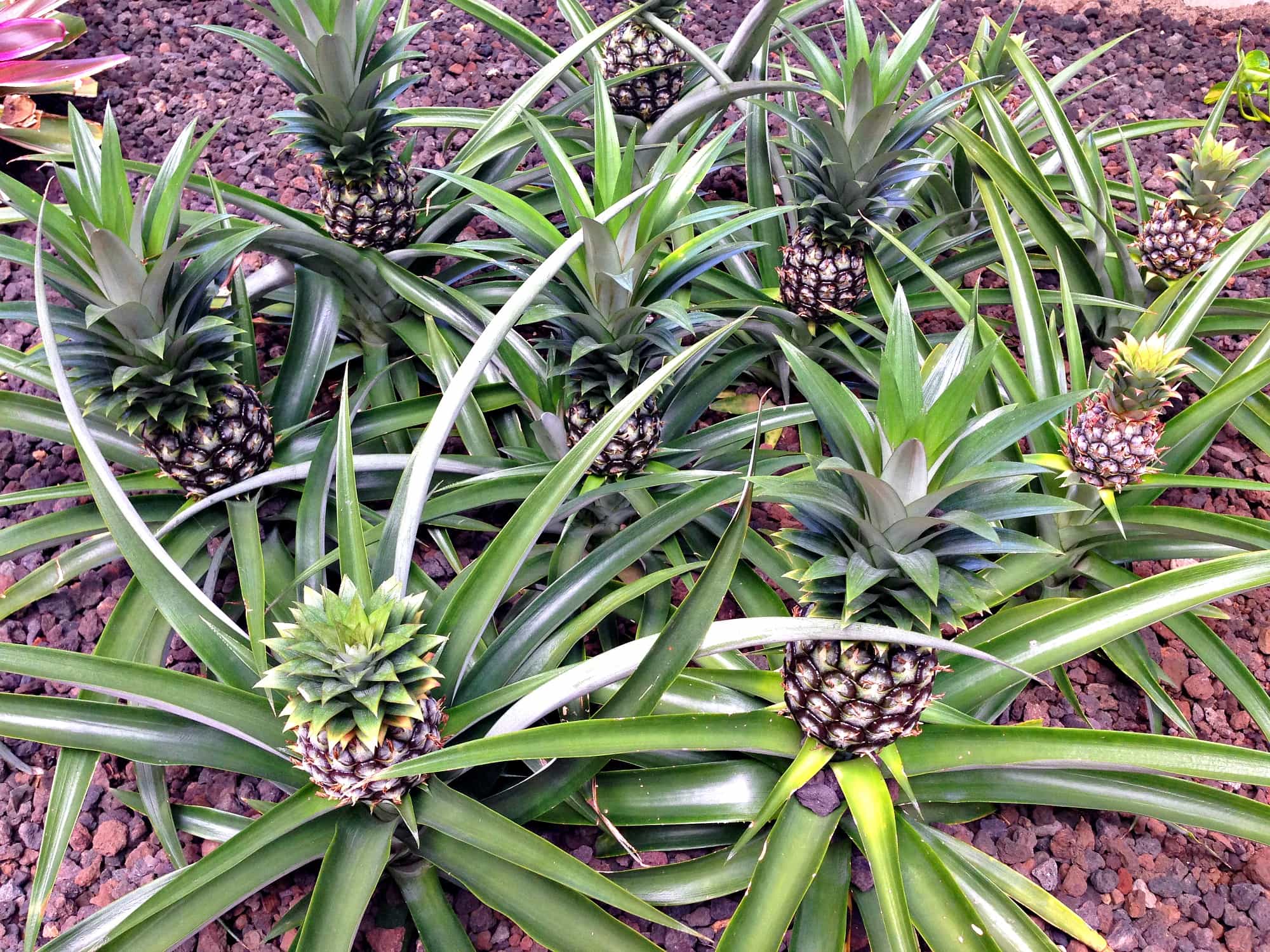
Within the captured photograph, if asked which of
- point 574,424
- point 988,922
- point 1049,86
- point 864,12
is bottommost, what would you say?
point 988,922

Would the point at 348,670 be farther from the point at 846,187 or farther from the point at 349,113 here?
the point at 846,187

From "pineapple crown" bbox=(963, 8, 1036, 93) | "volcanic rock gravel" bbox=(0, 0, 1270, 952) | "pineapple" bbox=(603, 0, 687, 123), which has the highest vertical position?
"pineapple" bbox=(603, 0, 687, 123)

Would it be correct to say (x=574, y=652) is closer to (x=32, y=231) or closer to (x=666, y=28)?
(x=666, y=28)

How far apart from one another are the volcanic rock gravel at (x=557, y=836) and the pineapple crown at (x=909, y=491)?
0.50 meters

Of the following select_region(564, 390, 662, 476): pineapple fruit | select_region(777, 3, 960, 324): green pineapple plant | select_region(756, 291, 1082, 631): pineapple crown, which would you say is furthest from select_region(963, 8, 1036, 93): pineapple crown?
select_region(756, 291, 1082, 631): pineapple crown

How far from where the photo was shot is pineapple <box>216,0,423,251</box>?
155 cm

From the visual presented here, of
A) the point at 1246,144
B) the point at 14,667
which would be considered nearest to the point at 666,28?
the point at 14,667

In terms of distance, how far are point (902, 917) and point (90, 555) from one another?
1458mm

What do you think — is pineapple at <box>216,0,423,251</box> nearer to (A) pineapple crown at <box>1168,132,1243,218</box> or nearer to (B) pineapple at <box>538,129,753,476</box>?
(B) pineapple at <box>538,129,753,476</box>

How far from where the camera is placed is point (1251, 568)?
3.53 feet

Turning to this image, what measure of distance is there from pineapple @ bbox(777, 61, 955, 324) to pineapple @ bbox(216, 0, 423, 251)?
833 mm

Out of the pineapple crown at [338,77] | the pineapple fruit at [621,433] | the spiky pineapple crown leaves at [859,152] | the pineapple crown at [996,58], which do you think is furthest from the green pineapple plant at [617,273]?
the pineapple crown at [996,58]

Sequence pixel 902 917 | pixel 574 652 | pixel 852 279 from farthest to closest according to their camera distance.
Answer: pixel 852 279, pixel 574 652, pixel 902 917

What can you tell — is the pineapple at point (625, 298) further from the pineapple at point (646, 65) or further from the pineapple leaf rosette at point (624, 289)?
the pineapple at point (646, 65)
